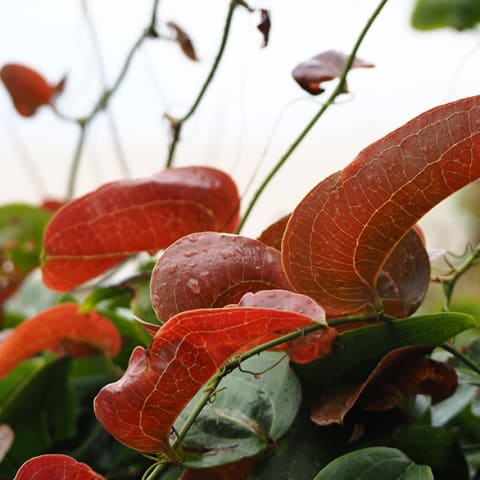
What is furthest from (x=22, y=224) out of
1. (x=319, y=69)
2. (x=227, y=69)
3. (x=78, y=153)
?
(x=319, y=69)

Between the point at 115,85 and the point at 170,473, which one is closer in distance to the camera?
the point at 170,473

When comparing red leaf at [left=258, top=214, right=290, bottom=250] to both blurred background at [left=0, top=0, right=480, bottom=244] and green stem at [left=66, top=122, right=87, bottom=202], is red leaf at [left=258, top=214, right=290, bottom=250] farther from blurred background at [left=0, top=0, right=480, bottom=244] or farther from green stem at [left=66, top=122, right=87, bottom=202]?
green stem at [left=66, top=122, right=87, bottom=202]

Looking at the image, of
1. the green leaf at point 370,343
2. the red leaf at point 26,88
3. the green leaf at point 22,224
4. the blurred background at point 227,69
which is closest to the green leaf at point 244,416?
the green leaf at point 370,343

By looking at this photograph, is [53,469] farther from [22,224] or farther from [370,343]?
[22,224]

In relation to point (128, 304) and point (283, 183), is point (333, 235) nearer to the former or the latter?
point (128, 304)

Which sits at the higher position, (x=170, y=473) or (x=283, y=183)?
(x=170, y=473)

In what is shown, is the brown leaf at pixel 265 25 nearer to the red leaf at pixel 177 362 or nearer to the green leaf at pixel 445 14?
the red leaf at pixel 177 362

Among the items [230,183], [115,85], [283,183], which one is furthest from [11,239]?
[283,183]
